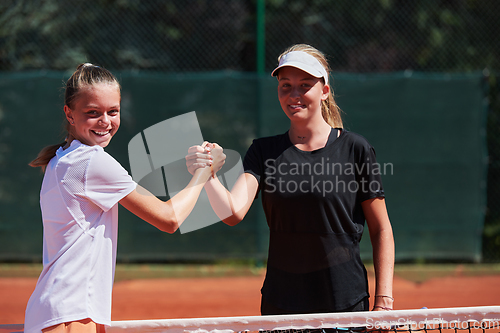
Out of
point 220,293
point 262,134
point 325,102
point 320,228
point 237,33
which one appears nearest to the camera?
point 320,228

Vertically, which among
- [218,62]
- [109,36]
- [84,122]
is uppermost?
[109,36]

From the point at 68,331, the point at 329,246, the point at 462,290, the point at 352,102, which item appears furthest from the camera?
the point at 352,102

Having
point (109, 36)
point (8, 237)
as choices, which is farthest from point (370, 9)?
→ point (8, 237)

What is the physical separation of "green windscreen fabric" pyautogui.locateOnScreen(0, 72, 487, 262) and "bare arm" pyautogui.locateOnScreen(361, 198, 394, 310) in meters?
4.59

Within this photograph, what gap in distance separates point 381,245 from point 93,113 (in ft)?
4.28

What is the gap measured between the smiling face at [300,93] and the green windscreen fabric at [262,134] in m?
4.53

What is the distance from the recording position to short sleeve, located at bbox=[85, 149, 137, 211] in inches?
63.9

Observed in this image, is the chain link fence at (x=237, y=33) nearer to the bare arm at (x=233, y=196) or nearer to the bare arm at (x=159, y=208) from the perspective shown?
the bare arm at (x=233, y=196)

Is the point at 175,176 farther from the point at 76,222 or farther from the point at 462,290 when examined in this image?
the point at 76,222

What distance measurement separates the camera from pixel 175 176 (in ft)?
20.9

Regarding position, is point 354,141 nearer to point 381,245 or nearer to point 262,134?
point 381,245

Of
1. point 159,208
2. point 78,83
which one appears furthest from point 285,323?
point 78,83

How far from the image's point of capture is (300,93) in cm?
211

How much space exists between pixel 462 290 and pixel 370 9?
541 cm
